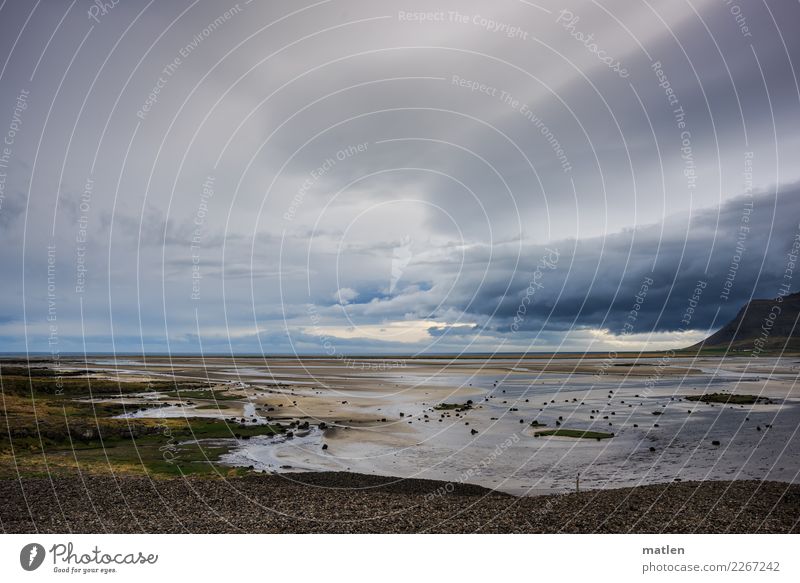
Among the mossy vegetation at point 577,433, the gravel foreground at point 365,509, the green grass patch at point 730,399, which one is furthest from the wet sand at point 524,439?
the gravel foreground at point 365,509

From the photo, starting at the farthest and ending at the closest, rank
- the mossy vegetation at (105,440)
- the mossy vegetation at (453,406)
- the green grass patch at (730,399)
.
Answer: the green grass patch at (730,399)
the mossy vegetation at (453,406)
the mossy vegetation at (105,440)

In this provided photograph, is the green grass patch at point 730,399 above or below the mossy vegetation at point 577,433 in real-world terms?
below

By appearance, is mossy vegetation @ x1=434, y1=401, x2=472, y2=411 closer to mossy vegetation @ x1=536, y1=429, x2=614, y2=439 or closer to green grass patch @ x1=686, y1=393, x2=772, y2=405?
mossy vegetation @ x1=536, y1=429, x2=614, y2=439

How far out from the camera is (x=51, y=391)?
76.7m

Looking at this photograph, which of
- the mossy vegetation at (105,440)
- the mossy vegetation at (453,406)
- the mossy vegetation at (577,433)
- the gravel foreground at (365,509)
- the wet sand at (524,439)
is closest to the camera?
the gravel foreground at (365,509)

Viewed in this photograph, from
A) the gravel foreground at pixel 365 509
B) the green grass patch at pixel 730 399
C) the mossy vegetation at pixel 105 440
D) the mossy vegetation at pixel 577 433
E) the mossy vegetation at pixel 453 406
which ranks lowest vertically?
the mossy vegetation at pixel 453 406

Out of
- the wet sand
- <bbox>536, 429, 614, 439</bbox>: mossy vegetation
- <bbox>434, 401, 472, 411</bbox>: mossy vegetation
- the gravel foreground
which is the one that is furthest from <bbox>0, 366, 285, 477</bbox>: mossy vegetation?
<bbox>536, 429, 614, 439</bbox>: mossy vegetation

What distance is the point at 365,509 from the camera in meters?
21.1

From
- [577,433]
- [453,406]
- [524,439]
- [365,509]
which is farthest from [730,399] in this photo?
[365,509]

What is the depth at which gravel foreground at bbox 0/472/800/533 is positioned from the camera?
18.7 metres

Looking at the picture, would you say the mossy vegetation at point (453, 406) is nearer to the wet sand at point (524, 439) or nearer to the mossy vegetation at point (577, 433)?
the wet sand at point (524, 439)

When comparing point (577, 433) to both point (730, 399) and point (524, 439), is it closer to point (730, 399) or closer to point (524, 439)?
point (524, 439)

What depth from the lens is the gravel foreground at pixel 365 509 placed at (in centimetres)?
1872
